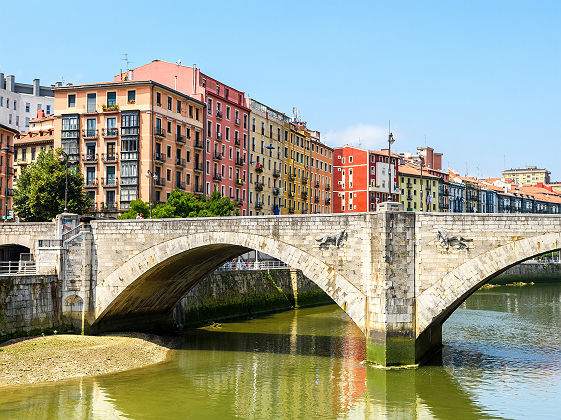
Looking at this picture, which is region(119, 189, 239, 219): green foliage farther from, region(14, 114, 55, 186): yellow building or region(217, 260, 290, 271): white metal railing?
region(14, 114, 55, 186): yellow building

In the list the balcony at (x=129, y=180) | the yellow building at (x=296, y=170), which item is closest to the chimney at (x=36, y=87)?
the yellow building at (x=296, y=170)

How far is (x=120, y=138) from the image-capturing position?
67375mm

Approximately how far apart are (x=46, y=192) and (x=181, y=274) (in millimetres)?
22453

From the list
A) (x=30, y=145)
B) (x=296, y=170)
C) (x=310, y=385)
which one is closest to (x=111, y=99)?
(x=30, y=145)

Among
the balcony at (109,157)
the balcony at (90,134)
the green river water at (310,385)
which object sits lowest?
the green river water at (310,385)

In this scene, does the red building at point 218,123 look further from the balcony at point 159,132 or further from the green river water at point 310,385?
the green river water at point 310,385

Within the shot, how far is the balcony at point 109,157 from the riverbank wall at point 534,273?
6143 cm

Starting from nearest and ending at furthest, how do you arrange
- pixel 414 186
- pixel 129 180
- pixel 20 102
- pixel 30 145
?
pixel 129 180 → pixel 30 145 → pixel 20 102 → pixel 414 186

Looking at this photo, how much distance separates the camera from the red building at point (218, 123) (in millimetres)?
75875

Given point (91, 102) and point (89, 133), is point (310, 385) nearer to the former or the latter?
point (89, 133)

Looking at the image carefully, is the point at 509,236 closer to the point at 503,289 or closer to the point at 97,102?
the point at 97,102

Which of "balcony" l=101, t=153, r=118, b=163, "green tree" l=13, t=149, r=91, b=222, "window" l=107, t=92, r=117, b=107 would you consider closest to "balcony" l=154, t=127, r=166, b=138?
"balcony" l=101, t=153, r=118, b=163

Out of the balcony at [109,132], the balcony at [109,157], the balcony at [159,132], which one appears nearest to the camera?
the balcony at [159,132]

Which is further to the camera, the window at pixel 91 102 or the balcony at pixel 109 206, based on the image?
the window at pixel 91 102
